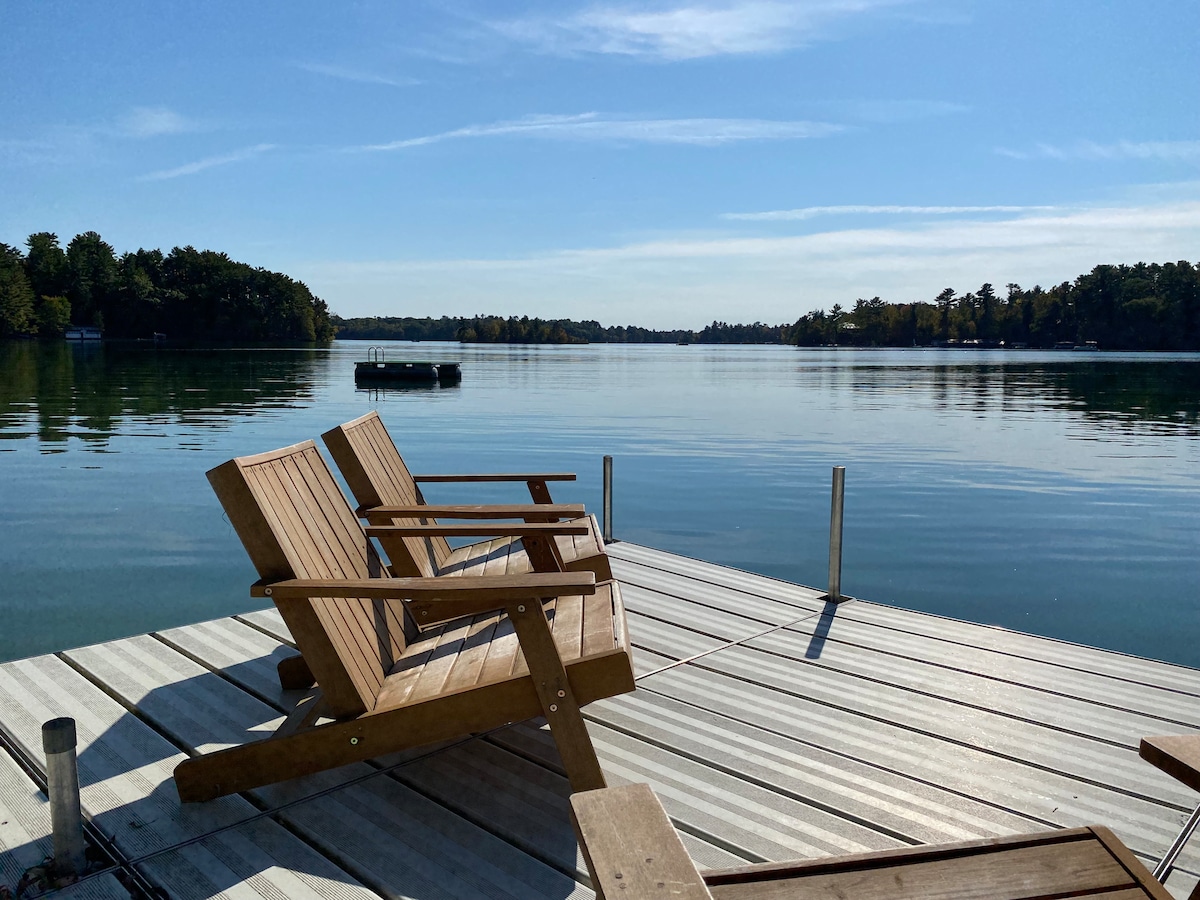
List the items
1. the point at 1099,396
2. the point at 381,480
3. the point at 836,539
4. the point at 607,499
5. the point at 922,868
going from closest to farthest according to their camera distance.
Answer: the point at 922,868 < the point at 381,480 < the point at 836,539 < the point at 607,499 < the point at 1099,396

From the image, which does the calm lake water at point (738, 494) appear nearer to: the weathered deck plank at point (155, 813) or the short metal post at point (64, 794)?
the weathered deck plank at point (155, 813)

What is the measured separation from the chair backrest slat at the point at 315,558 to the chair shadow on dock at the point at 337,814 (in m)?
0.37

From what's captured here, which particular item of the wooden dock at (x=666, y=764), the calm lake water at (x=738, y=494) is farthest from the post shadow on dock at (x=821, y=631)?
the calm lake water at (x=738, y=494)

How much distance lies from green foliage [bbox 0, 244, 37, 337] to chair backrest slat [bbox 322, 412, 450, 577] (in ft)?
355

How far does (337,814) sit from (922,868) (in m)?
1.86

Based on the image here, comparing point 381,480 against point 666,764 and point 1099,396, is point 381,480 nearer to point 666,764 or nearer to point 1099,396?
point 666,764

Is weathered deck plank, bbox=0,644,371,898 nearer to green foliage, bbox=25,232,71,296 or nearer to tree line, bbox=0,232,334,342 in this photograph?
tree line, bbox=0,232,334,342

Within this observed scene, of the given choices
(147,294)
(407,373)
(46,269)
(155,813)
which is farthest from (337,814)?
(147,294)

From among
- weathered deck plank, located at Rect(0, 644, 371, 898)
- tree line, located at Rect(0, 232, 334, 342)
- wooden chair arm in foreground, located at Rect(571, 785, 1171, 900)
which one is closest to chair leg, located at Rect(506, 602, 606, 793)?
weathered deck plank, located at Rect(0, 644, 371, 898)

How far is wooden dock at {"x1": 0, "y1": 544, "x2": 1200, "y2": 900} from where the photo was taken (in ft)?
8.08

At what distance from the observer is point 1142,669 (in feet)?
13.3

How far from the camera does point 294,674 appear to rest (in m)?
3.61

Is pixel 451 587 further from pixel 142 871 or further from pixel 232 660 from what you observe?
pixel 232 660

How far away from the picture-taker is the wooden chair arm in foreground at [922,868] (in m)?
1.27
